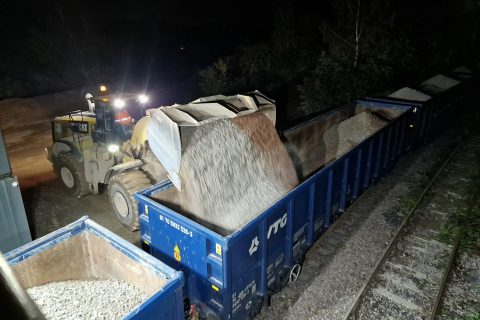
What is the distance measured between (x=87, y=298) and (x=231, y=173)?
2959 millimetres

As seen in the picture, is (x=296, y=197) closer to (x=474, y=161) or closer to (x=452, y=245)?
(x=452, y=245)

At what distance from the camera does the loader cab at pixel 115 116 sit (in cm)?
903

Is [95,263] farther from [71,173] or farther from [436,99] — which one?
[436,99]

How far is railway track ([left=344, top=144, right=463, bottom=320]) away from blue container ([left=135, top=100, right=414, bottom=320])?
141cm

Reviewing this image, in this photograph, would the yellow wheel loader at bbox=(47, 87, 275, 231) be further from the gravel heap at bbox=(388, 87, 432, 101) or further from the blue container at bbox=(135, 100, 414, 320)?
the gravel heap at bbox=(388, 87, 432, 101)

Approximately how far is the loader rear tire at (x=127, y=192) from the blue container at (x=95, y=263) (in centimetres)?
317

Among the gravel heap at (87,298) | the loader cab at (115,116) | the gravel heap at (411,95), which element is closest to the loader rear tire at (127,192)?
the loader cab at (115,116)

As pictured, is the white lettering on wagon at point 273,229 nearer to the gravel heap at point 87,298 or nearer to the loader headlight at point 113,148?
the gravel heap at point 87,298

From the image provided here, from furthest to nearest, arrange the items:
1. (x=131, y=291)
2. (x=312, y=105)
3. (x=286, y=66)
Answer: (x=286, y=66) < (x=312, y=105) < (x=131, y=291)

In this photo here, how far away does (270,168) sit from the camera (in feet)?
22.9

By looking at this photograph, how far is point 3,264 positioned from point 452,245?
8.67 m

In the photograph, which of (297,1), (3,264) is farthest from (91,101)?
(297,1)

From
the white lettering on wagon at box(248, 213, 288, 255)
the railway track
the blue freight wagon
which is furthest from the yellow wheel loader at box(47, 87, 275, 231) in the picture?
the blue freight wagon

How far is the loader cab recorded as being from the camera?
356 inches
